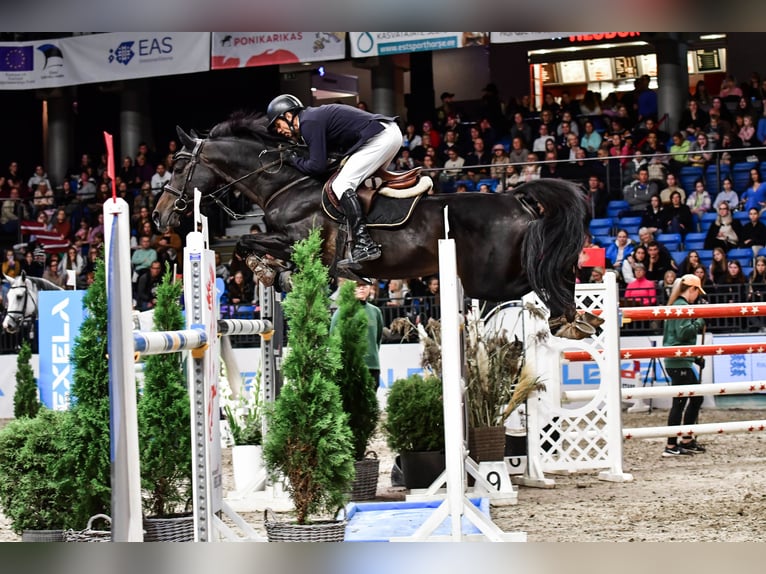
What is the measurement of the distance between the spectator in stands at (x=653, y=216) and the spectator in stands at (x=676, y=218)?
33mm

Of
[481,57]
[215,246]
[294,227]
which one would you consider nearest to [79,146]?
[215,246]

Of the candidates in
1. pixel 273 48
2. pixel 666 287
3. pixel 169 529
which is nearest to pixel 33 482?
pixel 169 529

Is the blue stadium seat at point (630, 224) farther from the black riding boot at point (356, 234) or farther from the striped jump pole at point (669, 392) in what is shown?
the black riding boot at point (356, 234)

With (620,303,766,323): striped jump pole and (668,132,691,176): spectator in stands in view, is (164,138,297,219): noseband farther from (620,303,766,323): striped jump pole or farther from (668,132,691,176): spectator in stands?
(668,132,691,176): spectator in stands

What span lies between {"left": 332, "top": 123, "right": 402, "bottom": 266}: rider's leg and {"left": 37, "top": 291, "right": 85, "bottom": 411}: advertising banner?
5.03 feet

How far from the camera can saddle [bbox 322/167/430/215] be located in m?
5.81

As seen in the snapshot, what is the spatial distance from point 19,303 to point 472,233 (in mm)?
6676

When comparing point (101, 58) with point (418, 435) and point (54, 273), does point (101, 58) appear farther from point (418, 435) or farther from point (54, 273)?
point (418, 435)

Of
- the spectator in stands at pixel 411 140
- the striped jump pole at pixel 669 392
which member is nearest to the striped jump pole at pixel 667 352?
the striped jump pole at pixel 669 392

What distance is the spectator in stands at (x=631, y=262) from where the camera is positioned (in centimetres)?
1107

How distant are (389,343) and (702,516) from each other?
20.5 feet

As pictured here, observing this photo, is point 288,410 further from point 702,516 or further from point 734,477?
point 734,477

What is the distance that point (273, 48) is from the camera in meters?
A: 13.9

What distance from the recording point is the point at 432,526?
417 centimetres
